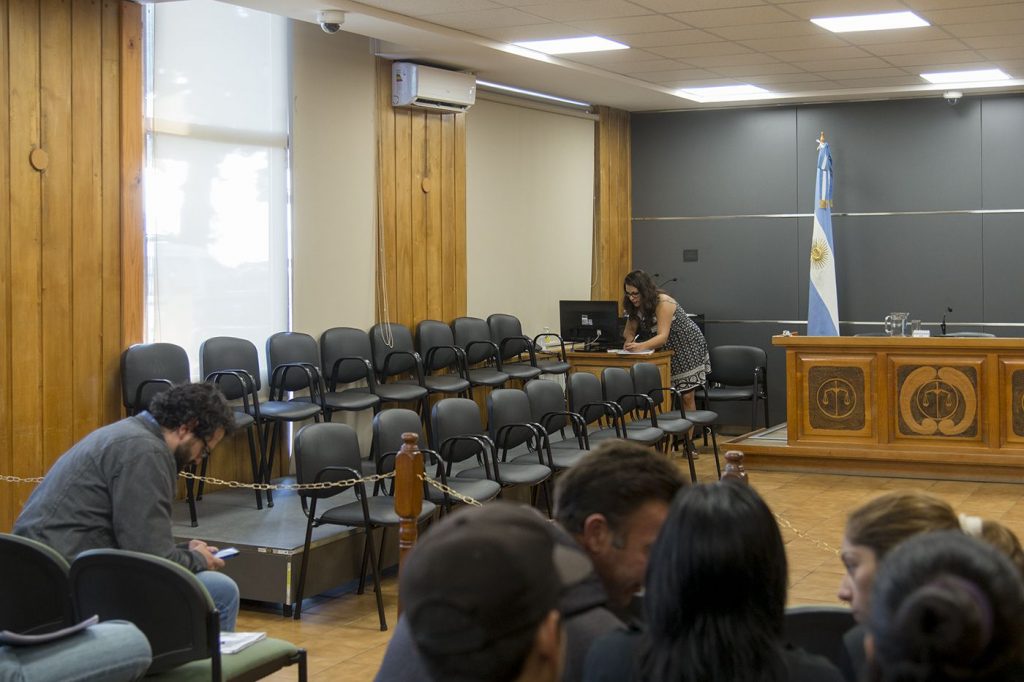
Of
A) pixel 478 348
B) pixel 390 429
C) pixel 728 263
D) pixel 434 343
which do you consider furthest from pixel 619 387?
pixel 728 263

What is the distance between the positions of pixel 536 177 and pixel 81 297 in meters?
5.23

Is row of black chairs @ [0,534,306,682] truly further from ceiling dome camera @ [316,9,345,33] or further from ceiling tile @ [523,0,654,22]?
ceiling tile @ [523,0,654,22]

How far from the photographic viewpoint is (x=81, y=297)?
21.7ft

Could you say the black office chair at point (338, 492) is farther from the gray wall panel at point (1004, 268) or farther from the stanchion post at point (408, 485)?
the gray wall panel at point (1004, 268)

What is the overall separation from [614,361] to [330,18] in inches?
152

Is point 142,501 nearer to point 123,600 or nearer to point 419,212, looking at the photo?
point 123,600

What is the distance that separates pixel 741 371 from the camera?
10.9 m

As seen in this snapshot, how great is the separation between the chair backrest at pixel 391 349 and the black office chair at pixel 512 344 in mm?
979

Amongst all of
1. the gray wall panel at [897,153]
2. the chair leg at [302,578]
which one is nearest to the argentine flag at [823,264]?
the gray wall panel at [897,153]

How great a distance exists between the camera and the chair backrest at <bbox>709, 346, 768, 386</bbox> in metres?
10.8

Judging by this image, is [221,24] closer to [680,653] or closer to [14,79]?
[14,79]

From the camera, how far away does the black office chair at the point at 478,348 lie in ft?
29.8

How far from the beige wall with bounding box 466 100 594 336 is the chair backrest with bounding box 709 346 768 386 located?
59.3 inches

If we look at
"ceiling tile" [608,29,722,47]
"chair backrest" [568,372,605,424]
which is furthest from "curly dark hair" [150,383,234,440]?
"ceiling tile" [608,29,722,47]
